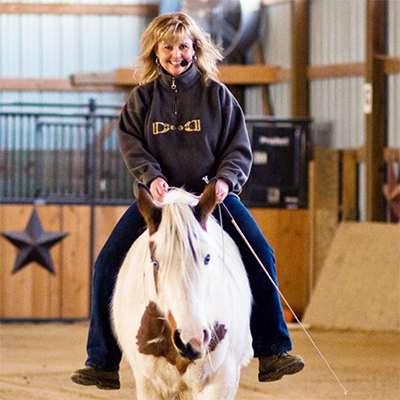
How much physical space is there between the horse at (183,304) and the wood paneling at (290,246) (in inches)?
180

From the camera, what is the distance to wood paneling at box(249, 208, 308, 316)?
7.84 m

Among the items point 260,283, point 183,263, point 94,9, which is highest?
point 94,9

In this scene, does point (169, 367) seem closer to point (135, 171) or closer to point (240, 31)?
point (135, 171)

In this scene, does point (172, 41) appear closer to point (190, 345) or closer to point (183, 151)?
point (183, 151)

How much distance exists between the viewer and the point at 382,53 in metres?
8.01

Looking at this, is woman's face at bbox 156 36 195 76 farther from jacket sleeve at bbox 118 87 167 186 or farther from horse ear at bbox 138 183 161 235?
horse ear at bbox 138 183 161 235

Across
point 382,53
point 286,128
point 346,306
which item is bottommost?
point 346,306

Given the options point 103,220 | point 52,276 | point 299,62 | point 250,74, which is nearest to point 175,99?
point 103,220

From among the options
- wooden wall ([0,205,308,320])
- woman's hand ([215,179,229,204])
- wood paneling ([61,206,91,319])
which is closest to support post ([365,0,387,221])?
wooden wall ([0,205,308,320])

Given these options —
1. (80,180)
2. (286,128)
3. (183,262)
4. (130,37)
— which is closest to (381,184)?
(286,128)

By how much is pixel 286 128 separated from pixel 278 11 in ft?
7.71

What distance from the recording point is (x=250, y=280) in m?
3.29

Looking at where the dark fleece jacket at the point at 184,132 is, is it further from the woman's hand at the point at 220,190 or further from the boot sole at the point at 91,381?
the boot sole at the point at 91,381

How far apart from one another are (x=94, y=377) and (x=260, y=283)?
0.77 metres
